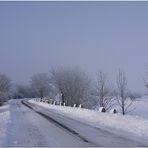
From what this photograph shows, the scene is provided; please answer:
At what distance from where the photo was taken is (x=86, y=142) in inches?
503

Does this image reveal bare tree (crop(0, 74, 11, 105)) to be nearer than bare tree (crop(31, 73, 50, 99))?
Yes

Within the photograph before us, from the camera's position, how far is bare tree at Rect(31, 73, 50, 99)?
12569 cm

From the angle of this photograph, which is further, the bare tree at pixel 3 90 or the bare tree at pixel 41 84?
the bare tree at pixel 41 84

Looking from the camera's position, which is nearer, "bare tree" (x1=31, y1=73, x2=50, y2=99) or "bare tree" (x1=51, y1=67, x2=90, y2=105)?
"bare tree" (x1=51, y1=67, x2=90, y2=105)

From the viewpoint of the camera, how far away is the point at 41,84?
420ft

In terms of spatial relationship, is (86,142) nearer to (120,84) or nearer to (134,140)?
(134,140)

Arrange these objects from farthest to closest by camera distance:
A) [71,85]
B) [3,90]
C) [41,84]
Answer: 1. [41,84]
2. [3,90]
3. [71,85]

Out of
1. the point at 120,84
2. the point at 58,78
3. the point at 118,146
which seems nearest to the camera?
the point at 118,146

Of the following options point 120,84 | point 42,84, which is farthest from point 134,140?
point 42,84

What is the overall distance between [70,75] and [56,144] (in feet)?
215

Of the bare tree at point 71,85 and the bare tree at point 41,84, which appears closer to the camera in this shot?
the bare tree at point 71,85

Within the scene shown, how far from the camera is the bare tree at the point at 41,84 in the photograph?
4948 inches

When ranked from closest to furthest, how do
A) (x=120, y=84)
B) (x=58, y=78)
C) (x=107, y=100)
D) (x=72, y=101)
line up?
(x=120, y=84)
(x=107, y=100)
(x=72, y=101)
(x=58, y=78)

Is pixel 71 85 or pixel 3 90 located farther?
pixel 3 90
